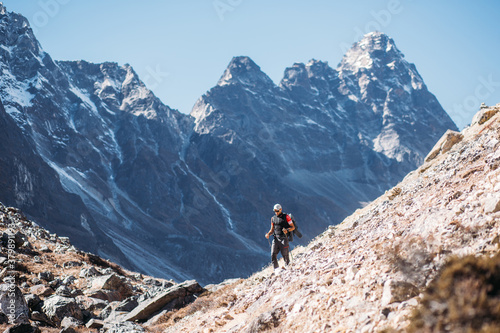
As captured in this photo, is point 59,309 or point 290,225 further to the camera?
point 290,225

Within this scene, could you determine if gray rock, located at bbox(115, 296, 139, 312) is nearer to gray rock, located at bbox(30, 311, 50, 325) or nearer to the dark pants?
gray rock, located at bbox(30, 311, 50, 325)

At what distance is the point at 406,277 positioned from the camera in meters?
6.38

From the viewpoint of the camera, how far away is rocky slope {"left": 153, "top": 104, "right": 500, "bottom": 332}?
4914 millimetres

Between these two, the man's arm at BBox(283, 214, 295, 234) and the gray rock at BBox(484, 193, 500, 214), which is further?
the man's arm at BBox(283, 214, 295, 234)

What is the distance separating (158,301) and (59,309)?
11.0 feet

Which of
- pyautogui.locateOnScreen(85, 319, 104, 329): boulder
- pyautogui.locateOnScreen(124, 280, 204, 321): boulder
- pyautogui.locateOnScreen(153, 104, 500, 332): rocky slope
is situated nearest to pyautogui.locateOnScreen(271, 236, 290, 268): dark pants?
pyautogui.locateOnScreen(153, 104, 500, 332): rocky slope

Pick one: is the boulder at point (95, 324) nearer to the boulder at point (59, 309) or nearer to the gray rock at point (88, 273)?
the boulder at point (59, 309)

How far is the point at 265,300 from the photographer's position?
34.7ft

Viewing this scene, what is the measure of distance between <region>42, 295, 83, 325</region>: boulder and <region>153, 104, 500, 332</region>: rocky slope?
4.96 metres

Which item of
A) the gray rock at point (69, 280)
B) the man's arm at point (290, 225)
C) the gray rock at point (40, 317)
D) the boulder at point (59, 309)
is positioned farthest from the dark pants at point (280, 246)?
the gray rock at point (69, 280)

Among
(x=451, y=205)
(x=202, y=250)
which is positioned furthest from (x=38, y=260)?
(x=202, y=250)

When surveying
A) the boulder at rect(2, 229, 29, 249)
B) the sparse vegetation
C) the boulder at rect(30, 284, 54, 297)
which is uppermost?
the boulder at rect(2, 229, 29, 249)

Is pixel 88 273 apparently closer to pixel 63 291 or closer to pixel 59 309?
pixel 63 291

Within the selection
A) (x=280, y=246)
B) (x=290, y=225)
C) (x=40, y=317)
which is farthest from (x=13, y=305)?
(x=290, y=225)
